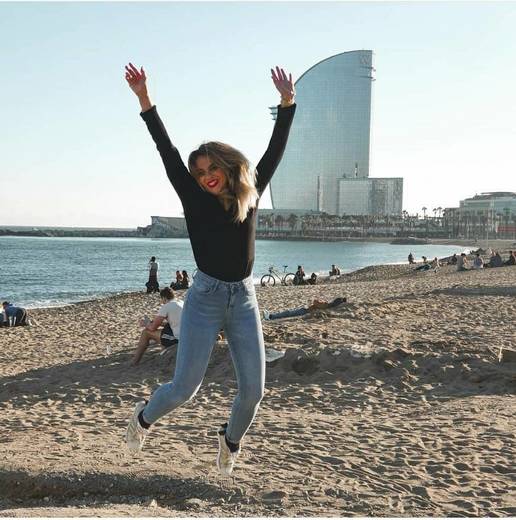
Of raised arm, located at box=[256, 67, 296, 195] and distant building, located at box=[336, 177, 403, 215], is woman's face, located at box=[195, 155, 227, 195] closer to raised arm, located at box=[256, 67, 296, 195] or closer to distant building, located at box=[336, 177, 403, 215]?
raised arm, located at box=[256, 67, 296, 195]

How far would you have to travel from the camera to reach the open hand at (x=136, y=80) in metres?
3.35

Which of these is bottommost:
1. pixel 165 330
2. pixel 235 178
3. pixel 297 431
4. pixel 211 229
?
pixel 297 431

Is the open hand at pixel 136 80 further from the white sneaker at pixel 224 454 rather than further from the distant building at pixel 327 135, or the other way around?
the distant building at pixel 327 135

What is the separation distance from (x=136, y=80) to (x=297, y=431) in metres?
2.99

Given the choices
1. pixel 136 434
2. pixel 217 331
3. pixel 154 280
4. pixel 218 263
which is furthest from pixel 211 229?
pixel 154 280

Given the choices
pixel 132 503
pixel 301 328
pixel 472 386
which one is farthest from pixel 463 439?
pixel 301 328

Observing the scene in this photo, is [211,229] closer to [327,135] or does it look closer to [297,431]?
[297,431]

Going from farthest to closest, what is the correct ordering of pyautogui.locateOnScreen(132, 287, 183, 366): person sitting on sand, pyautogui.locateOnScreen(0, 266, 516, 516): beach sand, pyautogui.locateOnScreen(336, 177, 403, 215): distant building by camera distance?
pyautogui.locateOnScreen(336, 177, 403, 215): distant building
pyautogui.locateOnScreen(132, 287, 183, 366): person sitting on sand
pyautogui.locateOnScreen(0, 266, 516, 516): beach sand

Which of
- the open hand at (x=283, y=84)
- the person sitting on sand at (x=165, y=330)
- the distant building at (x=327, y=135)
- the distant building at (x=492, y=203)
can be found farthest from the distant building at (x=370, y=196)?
the open hand at (x=283, y=84)

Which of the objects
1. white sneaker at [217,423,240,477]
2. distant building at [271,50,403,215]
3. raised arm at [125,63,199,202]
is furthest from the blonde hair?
distant building at [271,50,403,215]

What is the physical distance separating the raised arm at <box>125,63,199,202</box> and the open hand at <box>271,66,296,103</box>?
0.71 m

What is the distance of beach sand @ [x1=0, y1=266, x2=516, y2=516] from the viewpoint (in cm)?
362

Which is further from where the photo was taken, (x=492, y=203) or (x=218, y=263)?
(x=492, y=203)

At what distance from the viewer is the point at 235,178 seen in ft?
10.1
